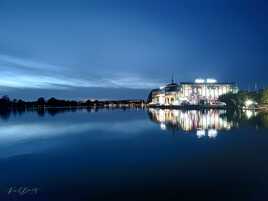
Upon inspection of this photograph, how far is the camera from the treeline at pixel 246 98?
88250 mm

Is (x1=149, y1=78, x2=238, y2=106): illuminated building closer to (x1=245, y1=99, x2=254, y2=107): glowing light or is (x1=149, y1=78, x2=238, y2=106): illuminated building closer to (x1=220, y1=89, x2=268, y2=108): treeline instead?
(x1=220, y1=89, x2=268, y2=108): treeline

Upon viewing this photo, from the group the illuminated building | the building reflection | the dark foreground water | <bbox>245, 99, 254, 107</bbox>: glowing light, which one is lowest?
the dark foreground water

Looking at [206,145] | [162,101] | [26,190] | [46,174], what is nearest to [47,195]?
[26,190]

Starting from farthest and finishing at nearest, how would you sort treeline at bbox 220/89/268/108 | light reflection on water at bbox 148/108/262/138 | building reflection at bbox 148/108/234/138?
1. treeline at bbox 220/89/268/108
2. light reflection on water at bbox 148/108/262/138
3. building reflection at bbox 148/108/234/138

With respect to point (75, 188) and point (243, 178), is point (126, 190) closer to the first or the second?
point (75, 188)

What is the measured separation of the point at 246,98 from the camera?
99.4 meters

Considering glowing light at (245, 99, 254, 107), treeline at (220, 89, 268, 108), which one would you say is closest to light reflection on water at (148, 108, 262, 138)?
treeline at (220, 89, 268, 108)

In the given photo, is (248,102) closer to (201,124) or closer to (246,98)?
(246,98)

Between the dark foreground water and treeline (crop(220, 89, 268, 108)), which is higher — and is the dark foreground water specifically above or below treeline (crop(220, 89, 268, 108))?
below

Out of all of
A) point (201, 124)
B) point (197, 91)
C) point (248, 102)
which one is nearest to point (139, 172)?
point (201, 124)

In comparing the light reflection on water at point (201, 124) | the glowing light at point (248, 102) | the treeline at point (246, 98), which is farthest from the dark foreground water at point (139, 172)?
the glowing light at point (248, 102)

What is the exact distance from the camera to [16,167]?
61.1 ft

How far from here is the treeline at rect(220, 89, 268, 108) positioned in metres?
88.2

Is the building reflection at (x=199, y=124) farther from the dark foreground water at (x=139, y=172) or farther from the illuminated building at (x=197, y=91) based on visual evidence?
the illuminated building at (x=197, y=91)
